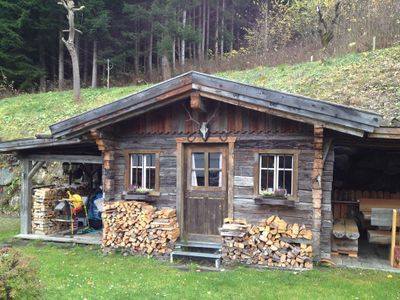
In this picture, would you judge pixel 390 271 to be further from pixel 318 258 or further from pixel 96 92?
pixel 96 92

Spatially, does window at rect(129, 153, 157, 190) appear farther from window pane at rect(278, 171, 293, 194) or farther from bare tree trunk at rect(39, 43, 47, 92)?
bare tree trunk at rect(39, 43, 47, 92)

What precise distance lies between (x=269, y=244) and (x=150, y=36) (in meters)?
24.0

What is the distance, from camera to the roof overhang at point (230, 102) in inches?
277

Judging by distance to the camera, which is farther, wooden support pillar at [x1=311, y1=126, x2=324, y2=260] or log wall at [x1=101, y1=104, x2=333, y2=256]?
log wall at [x1=101, y1=104, x2=333, y2=256]

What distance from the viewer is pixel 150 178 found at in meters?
9.39

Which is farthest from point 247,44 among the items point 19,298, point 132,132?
point 19,298

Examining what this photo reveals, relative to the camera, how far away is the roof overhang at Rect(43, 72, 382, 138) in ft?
23.1

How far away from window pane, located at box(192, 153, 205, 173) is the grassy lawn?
7.57ft

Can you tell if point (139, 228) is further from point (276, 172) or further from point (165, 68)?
point (165, 68)

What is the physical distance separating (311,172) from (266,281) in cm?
249

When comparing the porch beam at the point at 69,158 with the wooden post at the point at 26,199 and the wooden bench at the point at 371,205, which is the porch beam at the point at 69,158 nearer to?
the wooden post at the point at 26,199

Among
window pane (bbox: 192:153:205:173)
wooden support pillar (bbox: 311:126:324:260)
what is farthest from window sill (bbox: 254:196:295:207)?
window pane (bbox: 192:153:205:173)

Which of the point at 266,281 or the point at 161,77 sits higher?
the point at 161,77

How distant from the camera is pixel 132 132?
9.41 meters
